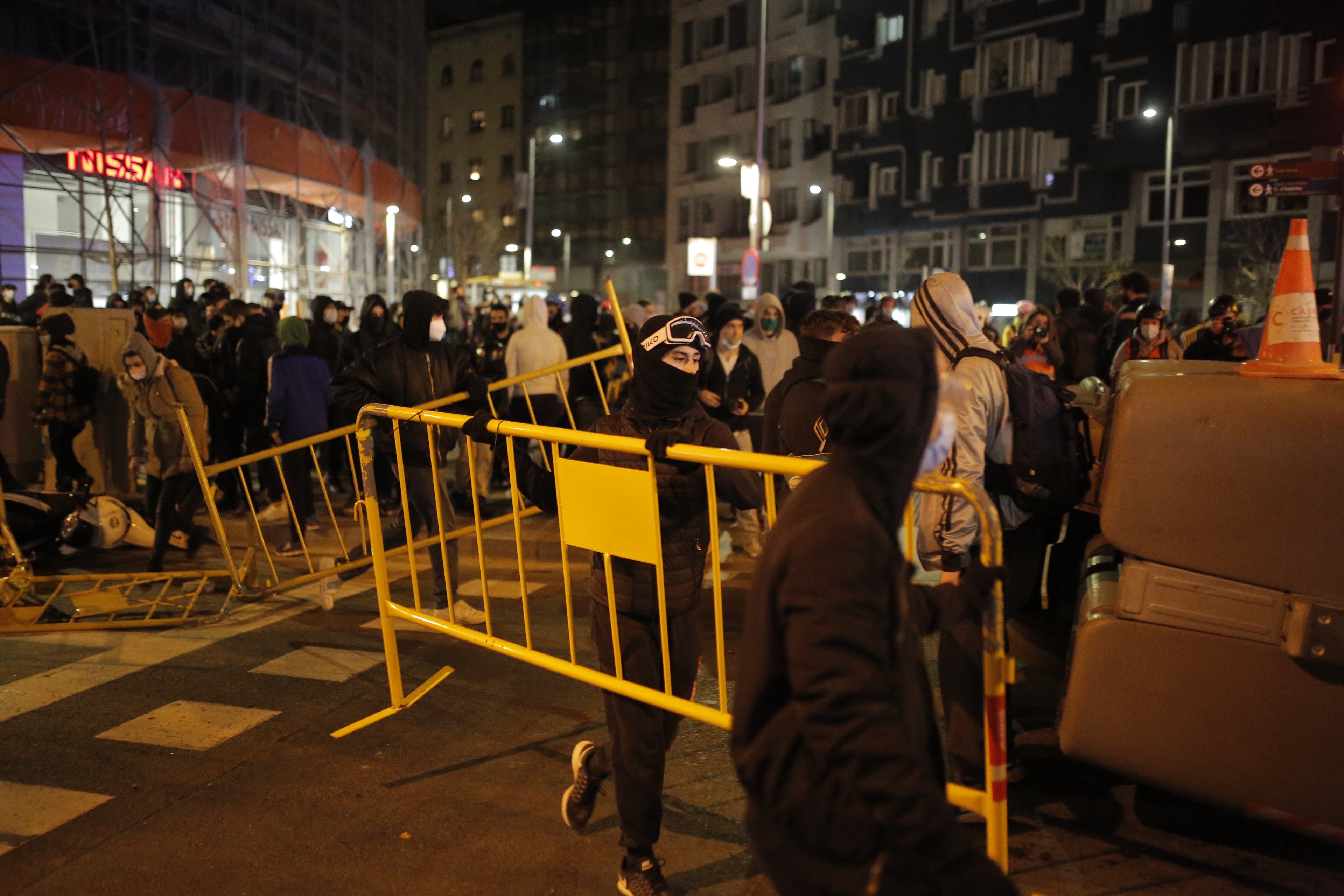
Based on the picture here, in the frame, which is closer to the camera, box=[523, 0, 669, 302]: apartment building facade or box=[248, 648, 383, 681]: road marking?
box=[248, 648, 383, 681]: road marking

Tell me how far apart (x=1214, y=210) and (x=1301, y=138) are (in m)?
3.89

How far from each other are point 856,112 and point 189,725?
48.6m

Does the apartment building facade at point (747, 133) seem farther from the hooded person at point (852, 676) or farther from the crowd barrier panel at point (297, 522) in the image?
the hooded person at point (852, 676)

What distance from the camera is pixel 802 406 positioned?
5.09 metres

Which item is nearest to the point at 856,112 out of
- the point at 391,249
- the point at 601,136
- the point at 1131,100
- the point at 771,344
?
the point at 1131,100

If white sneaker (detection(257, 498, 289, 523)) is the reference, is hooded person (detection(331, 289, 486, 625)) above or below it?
above

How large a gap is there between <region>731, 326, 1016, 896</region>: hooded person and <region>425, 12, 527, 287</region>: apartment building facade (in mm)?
66298

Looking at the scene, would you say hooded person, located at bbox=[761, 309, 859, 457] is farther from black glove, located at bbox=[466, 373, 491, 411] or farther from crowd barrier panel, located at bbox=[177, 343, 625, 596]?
black glove, located at bbox=[466, 373, 491, 411]

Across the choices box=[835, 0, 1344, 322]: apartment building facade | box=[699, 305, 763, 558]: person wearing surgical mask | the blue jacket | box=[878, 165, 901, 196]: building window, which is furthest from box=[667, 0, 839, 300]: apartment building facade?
the blue jacket

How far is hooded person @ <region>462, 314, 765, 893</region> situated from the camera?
3.53 meters

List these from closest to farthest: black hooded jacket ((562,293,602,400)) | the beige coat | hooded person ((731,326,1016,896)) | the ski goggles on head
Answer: hooded person ((731,326,1016,896)), the ski goggles on head, the beige coat, black hooded jacket ((562,293,602,400))

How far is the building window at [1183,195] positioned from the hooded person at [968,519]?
35.8 meters

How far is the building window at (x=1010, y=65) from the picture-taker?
4050cm

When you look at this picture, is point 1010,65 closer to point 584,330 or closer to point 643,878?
point 584,330
